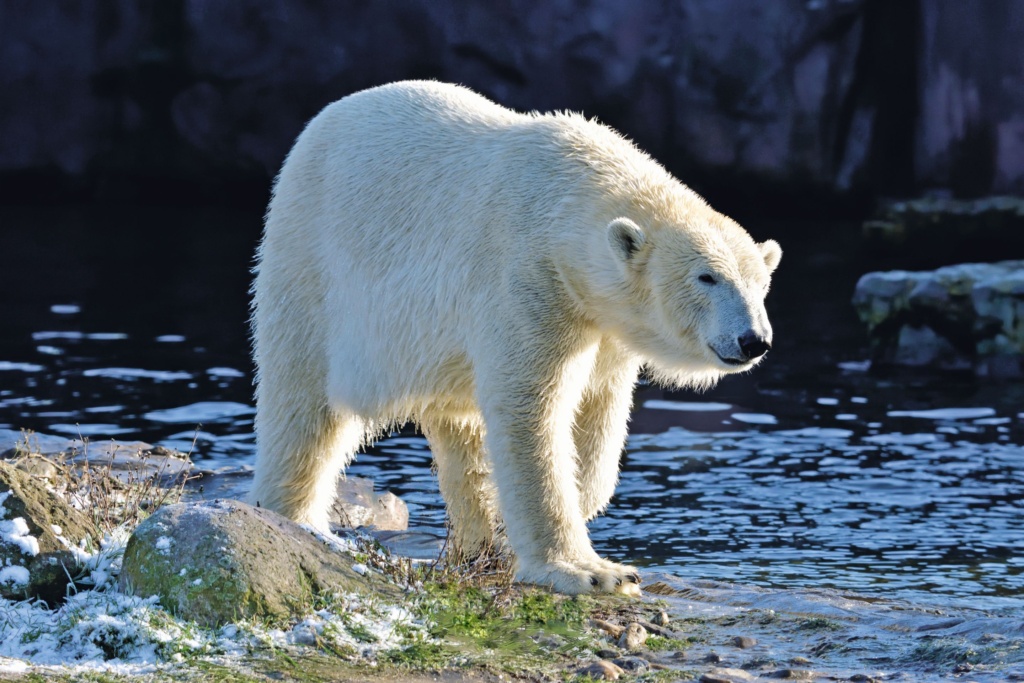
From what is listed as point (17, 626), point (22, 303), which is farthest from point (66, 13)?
point (17, 626)

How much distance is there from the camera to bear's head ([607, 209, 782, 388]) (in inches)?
179

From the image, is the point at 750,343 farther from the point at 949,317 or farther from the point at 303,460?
the point at 949,317

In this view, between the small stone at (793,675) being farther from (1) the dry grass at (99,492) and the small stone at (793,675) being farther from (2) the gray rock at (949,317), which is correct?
(2) the gray rock at (949,317)

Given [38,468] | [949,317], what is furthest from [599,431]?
[949,317]

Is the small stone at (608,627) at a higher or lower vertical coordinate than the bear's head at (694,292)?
lower

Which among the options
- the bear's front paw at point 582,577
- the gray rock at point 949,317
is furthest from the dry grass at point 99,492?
the gray rock at point 949,317

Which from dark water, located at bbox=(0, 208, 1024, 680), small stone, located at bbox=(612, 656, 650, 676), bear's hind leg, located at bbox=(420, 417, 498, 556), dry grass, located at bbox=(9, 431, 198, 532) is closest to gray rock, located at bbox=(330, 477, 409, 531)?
dark water, located at bbox=(0, 208, 1024, 680)

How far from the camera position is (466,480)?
5.79 m

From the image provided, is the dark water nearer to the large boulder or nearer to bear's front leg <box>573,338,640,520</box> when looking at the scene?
bear's front leg <box>573,338,640,520</box>

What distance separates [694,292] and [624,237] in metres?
0.28

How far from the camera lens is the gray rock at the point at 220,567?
3.94 meters

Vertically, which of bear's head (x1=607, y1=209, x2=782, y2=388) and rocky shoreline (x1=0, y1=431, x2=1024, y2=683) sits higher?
bear's head (x1=607, y1=209, x2=782, y2=388)

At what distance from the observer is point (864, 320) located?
1223 cm

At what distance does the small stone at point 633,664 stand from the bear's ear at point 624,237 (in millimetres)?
1248
